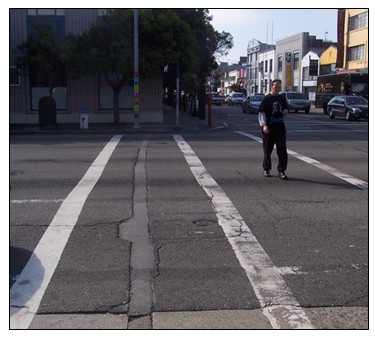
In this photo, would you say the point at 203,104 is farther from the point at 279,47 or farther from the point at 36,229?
the point at 279,47

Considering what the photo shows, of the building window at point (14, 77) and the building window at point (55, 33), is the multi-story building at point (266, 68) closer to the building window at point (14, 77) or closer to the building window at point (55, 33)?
the building window at point (55, 33)

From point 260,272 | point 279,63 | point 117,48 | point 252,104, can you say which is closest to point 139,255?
point 260,272

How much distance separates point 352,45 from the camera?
2215 inches

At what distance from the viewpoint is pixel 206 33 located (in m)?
39.9

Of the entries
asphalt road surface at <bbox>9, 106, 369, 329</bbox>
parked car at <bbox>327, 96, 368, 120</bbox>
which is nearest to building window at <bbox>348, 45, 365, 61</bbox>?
parked car at <bbox>327, 96, 368, 120</bbox>

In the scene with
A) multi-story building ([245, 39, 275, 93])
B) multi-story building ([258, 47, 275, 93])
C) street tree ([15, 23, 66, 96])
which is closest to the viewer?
street tree ([15, 23, 66, 96])

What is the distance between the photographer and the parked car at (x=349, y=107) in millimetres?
31000

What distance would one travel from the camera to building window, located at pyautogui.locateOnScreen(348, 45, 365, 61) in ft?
176

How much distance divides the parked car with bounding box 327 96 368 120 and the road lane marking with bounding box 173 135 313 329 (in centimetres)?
2406

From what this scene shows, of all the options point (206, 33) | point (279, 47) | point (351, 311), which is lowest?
point (351, 311)

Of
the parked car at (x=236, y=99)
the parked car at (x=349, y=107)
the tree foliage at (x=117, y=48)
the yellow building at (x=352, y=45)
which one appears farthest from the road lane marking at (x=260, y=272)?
the parked car at (x=236, y=99)

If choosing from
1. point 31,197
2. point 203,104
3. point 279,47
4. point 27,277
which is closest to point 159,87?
point 203,104

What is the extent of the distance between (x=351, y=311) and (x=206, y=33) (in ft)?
122

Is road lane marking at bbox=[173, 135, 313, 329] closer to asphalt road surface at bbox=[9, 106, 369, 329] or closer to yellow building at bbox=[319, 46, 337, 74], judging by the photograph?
asphalt road surface at bbox=[9, 106, 369, 329]
